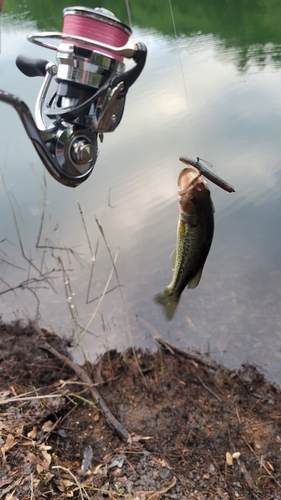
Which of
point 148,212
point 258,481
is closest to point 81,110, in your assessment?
point 258,481

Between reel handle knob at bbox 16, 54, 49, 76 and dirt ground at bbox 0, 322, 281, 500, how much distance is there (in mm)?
1700

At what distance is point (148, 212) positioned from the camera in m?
4.77

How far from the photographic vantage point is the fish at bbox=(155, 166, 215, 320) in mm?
1256

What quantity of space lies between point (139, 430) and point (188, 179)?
1933 mm

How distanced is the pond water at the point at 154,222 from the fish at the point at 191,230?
1457 mm

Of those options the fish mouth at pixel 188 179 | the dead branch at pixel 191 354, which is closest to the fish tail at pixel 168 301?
the fish mouth at pixel 188 179

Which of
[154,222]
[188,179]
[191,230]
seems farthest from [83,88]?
[154,222]

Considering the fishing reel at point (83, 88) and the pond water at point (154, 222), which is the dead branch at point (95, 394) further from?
the fishing reel at point (83, 88)

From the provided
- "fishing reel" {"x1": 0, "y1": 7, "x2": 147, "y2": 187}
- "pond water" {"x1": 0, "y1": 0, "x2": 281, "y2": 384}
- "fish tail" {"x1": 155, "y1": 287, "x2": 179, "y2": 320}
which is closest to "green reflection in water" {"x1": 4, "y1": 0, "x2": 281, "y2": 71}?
"pond water" {"x1": 0, "y1": 0, "x2": 281, "y2": 384}

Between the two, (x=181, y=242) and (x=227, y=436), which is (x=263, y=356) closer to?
(x=227, y=436)

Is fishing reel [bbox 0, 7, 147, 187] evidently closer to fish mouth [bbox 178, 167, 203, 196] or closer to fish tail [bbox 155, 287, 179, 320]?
fish mouth [bbox 178, 167, 203, 196]

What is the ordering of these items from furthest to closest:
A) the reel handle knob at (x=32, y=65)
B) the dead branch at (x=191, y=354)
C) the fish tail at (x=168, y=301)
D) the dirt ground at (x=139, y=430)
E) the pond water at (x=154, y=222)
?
the pond water at (x=154, y=222), the dead branch at (x=191, y=354), the dirt ground at (x=139, y=430), the reel handle knob at (x=32, y=65), the fish tail at (x=168, y=301)

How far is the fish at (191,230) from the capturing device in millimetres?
1256

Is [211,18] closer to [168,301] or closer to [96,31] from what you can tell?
[96,31]
